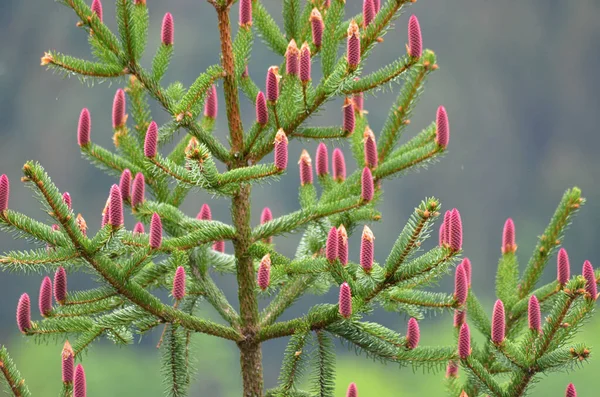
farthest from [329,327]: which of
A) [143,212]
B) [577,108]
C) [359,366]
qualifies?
[577,108]

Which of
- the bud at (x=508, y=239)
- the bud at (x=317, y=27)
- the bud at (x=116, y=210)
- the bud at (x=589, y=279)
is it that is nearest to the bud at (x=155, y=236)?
the bud at (x=116, y=210)

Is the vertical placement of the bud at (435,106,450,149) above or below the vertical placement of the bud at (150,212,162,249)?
above

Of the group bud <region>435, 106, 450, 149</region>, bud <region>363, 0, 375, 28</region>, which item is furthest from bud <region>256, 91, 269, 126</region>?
bud <region>435, 106, 450, 149</region>

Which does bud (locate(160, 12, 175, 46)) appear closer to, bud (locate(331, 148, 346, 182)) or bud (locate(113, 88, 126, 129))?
bud (locate(113, 88, 126, 129))

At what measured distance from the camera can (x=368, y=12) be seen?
2.37 metres

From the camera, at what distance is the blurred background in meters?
17.4

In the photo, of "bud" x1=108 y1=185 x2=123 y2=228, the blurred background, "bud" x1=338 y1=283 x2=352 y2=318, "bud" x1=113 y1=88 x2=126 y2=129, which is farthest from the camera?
the blurred background

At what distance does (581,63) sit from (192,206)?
10198mm

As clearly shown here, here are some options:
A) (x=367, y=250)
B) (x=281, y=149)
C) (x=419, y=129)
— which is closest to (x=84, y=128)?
(x=281, y=149)

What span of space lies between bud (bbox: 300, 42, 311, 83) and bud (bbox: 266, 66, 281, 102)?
7cm

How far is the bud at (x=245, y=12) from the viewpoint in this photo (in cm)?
245

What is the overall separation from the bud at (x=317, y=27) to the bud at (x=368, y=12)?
127mm

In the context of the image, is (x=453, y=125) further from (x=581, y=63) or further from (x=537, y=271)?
(x=537, y=271)

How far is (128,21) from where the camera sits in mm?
2311
